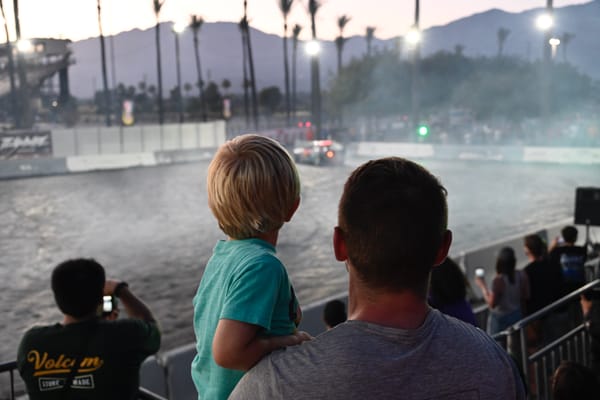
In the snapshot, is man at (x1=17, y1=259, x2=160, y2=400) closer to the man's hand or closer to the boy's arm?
the man's hand

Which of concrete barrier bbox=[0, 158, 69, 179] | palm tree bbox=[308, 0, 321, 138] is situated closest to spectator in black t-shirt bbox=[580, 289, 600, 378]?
concrete barrier bbox=[0, 158, 69, 179]

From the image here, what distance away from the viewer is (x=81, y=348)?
299cm

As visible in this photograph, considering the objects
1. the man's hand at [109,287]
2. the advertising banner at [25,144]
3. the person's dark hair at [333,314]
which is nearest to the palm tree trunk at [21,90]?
the advertising banner at [25,144]

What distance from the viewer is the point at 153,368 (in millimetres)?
6668

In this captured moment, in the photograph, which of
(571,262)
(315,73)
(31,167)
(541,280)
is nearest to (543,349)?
(541,280)

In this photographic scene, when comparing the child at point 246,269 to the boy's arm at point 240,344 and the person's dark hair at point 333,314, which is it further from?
the person's dark hair at point 333,314

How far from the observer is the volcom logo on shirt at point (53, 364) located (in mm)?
2975

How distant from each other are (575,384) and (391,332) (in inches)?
92.3

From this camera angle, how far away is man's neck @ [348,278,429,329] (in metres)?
1.58

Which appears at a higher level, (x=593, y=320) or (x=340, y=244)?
(x=340, y=244)

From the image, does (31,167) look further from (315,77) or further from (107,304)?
(315,77)

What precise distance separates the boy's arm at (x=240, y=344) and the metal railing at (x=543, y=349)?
10.4 ft

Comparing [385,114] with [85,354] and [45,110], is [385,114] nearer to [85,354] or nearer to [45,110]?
[45,110]

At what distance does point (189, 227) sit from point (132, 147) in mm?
23981
